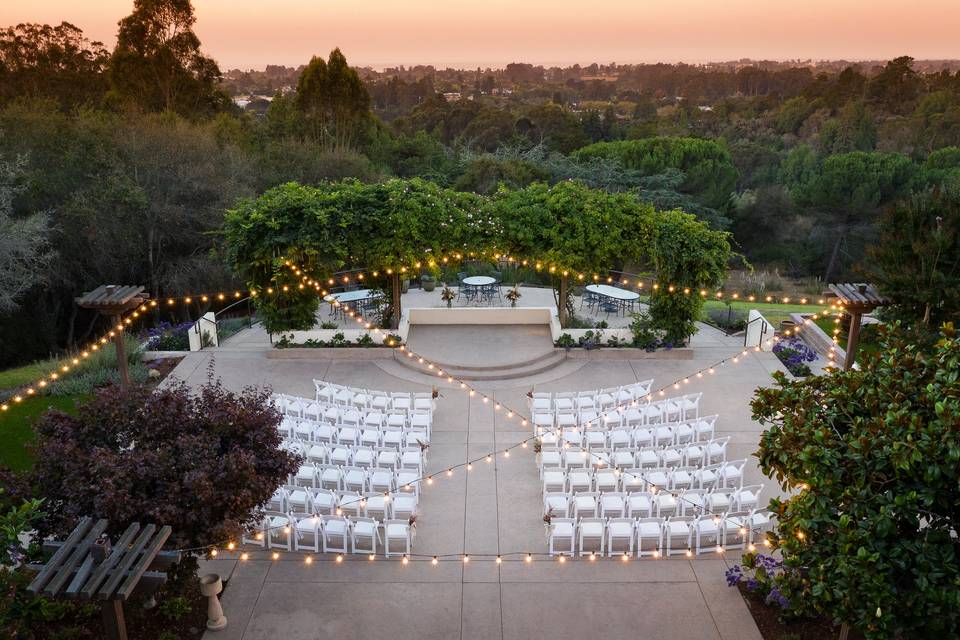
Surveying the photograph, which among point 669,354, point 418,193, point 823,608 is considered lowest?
point 669,354

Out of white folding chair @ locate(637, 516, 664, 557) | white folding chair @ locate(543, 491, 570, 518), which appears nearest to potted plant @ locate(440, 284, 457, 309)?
white folding chair @ locate(543, 491, 570, 518)

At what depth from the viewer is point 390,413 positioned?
44.8ft

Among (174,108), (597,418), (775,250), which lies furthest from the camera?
(775,250)

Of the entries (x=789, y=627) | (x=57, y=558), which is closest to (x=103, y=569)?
(x=57, y=558)

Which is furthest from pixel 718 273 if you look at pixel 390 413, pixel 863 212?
pixel 863 212

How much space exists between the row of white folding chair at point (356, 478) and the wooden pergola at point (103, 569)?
4.17 m

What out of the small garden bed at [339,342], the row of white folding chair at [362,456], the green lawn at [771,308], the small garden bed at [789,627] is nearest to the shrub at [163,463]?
the row of white folding chair at [362,456]

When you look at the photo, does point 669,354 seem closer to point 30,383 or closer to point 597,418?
point 597,418

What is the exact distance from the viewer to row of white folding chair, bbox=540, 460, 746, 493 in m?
11.2

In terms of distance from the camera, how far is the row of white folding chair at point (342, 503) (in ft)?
34.9

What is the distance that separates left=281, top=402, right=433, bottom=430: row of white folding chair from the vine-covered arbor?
456 cm

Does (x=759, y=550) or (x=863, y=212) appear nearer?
(x=759, y=550)

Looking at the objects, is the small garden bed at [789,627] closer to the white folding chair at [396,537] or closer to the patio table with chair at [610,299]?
the white folding chair at [396,537]

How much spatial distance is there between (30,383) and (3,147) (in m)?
11.0
